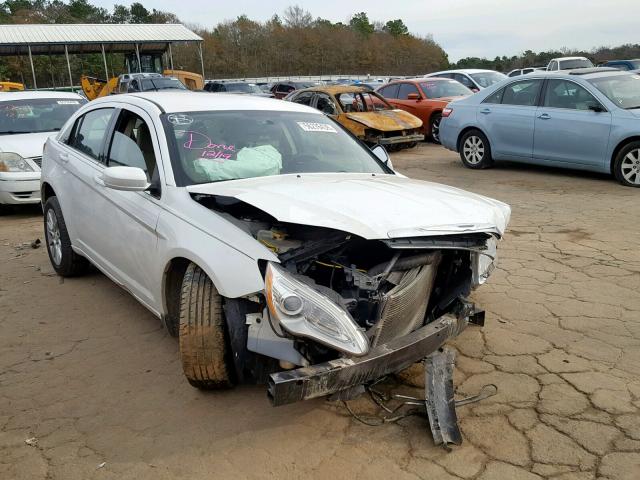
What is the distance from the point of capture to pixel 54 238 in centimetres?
524

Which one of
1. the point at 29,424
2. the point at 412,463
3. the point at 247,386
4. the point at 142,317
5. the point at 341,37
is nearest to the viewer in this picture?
the point at 412,463

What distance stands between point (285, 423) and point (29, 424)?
1.35 m

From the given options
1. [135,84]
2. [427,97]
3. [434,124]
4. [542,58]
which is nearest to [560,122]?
[434,124]

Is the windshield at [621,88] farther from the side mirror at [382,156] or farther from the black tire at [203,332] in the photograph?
the black tire at [203,332]

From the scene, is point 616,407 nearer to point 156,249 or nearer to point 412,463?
point 412,463

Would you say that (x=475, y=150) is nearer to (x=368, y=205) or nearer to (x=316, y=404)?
(x=368, y=205)

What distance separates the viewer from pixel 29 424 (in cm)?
298

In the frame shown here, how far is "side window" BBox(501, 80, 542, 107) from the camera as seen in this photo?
8.99m

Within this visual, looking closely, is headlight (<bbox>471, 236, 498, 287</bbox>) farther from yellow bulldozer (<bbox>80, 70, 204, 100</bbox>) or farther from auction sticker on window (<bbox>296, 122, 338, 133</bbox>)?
yellow bulldozer (<bbox>80, 70, 204, 100</bbox>)

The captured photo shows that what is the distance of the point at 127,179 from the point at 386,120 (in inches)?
362

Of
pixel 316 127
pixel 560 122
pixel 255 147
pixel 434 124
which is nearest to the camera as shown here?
pixel 255 147

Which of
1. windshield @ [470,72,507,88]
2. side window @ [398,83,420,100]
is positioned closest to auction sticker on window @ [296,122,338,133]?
side window @ [398,83,420,100]

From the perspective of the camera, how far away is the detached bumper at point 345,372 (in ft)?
8.02

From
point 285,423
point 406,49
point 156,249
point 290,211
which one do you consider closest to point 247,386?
point 285,423
